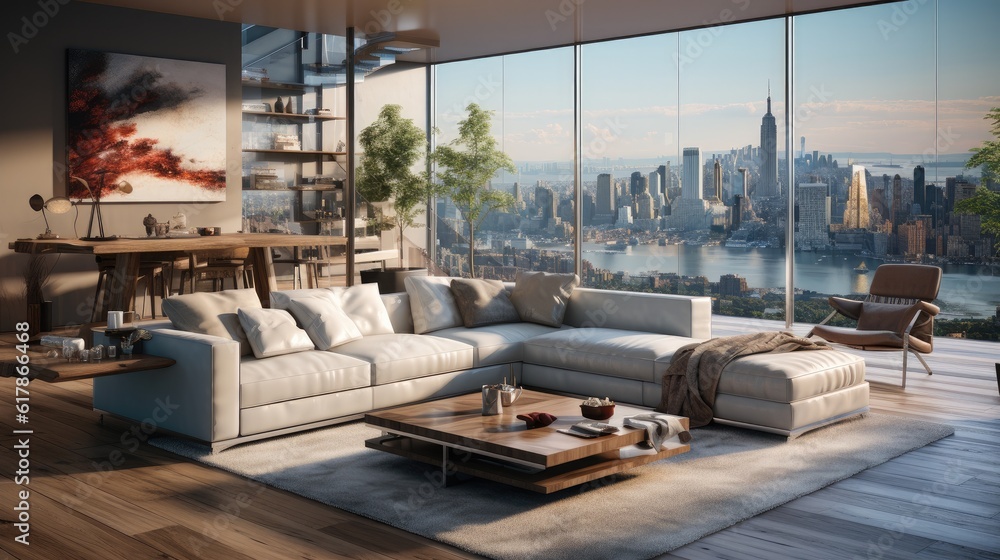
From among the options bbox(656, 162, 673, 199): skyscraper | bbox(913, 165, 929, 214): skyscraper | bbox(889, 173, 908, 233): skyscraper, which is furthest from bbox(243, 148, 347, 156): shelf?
bbox(913, 165, 929, 214): skyscraper

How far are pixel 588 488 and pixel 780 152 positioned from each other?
535cm

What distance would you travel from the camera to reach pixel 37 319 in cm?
843

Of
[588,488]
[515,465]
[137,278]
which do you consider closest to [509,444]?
[515,465]

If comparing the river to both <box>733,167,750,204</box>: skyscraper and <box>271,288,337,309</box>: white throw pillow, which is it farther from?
<box>271,288,337,309</box>: white throw pillow

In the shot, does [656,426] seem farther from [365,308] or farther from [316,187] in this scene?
[316,187]

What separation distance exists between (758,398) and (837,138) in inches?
162

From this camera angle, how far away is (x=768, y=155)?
889 centimetres

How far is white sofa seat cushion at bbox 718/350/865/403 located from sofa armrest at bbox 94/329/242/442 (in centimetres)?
274

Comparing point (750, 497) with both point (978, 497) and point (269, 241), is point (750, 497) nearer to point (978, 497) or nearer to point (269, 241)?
point (978, 497)

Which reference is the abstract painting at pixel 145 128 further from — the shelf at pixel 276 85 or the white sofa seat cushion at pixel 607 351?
the white sofa seat cushion at pixel 607 351

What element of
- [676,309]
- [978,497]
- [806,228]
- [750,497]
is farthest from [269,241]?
[978,497]

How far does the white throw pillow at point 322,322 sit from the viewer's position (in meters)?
5.80

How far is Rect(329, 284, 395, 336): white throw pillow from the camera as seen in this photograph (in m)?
6.27

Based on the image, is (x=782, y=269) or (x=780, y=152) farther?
(x=782, y=269)
